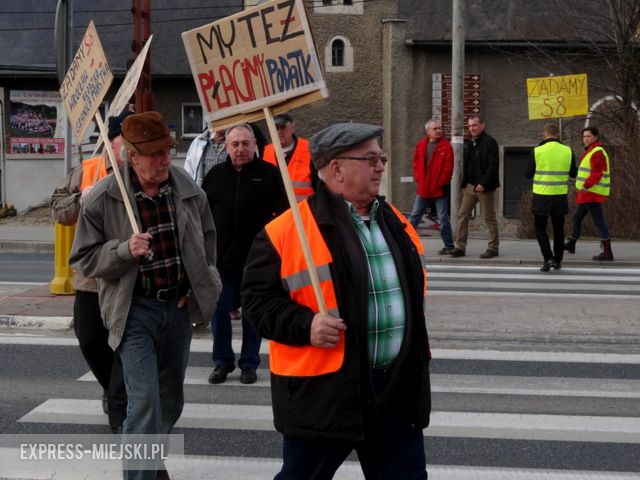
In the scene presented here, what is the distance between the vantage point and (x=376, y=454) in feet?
12.2

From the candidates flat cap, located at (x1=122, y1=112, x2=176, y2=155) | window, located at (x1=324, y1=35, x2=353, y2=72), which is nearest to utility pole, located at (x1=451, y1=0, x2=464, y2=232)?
flat cap, located at (x1=122, y1=112, x2=176, y2=155)

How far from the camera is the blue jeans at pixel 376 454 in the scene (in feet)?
11.9

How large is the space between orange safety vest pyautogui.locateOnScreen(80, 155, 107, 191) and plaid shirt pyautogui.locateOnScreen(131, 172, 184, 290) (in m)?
1.01

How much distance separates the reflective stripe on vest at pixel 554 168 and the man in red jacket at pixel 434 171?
2.08 meters

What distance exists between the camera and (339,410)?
352cm

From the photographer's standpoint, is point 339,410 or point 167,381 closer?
point 339,410

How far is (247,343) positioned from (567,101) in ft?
38.0

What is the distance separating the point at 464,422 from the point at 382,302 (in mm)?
2838

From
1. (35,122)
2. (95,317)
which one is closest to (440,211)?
(95,317)

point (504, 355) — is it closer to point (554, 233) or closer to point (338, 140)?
point (338, 140)

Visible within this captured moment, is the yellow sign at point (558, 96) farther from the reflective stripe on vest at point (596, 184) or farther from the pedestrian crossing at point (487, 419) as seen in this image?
the pedestrian crossing at point (487, 419)

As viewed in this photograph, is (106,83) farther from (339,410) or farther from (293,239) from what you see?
(339,410)

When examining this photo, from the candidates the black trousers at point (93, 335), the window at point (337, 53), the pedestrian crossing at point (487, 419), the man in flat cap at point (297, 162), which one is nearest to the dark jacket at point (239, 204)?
the man in flat cap at point (297, 162)

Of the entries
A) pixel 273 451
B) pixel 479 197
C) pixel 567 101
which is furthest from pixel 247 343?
pixel 567 101
